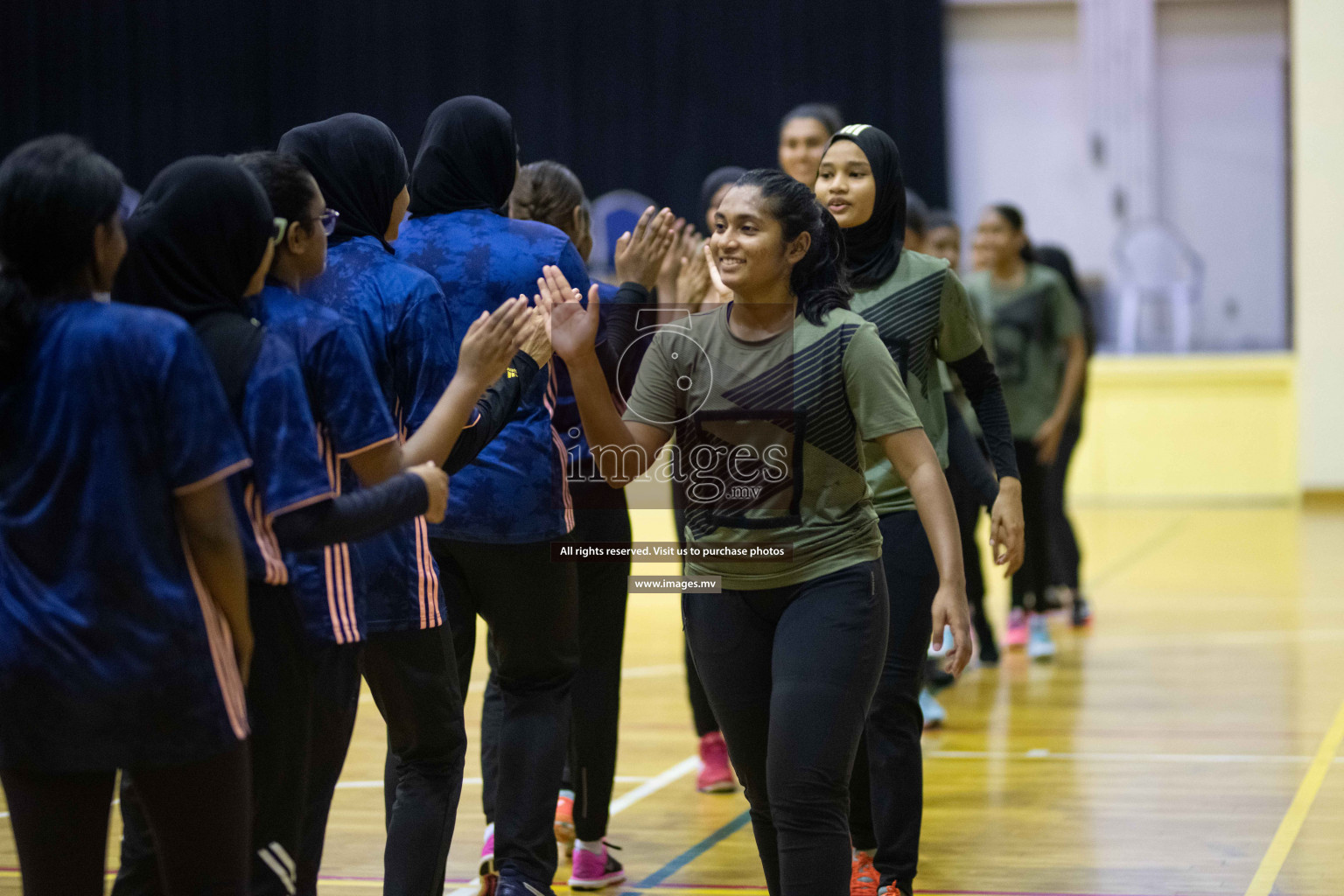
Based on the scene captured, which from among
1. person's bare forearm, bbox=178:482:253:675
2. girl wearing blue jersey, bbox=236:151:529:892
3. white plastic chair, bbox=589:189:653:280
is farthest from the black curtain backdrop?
person's bare forearm, bbox=178:482:253:675

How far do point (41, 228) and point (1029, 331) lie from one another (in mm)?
5216

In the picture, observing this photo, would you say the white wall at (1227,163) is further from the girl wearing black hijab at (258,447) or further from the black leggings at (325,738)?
the girl wearing black hijab at (258,447)

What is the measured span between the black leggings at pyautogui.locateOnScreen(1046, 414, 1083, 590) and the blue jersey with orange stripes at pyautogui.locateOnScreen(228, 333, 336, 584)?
17.2 feet

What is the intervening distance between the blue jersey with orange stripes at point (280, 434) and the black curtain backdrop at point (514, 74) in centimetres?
1210

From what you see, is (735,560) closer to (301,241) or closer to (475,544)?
(475,544)

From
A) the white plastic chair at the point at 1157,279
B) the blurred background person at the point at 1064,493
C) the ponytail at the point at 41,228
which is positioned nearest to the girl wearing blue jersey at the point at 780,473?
the ponytail at the point at 41,228

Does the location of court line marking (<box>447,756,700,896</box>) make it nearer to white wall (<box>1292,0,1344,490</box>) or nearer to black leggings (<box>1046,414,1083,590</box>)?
black leggings (<box>1046,414,1083,590</box>)

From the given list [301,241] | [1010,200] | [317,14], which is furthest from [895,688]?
[317,14]

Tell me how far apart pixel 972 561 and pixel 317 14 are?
11.3 metres

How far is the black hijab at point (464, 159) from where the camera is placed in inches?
116

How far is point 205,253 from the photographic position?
2.01 metres

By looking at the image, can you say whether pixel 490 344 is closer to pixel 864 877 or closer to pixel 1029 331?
pixel 864 877

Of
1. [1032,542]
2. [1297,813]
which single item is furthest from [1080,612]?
[1297,813]

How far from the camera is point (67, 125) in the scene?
15.2 m
